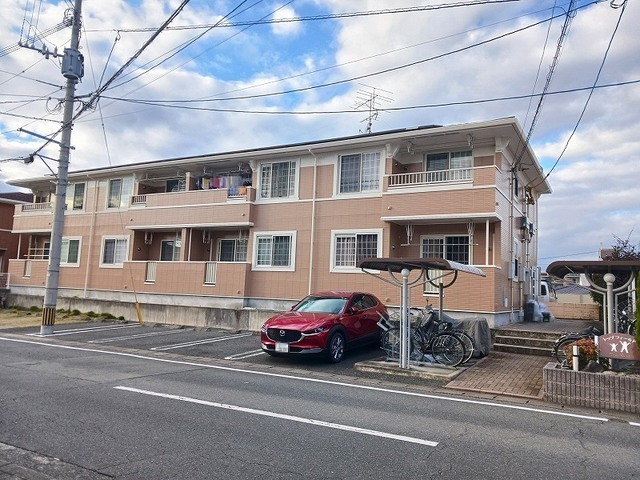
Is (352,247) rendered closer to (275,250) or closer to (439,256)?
(439,256)

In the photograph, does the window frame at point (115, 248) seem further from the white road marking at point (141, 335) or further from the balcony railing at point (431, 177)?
the balcony railing at point (431, 177)

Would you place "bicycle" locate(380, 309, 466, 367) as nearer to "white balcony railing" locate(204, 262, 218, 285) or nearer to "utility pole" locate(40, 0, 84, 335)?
"white balcony railing" locate(204, 262, 218, 285)

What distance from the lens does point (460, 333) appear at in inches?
421

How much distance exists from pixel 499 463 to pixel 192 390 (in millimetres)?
4955

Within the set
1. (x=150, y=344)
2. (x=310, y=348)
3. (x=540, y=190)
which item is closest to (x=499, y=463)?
(x=310, y=348)

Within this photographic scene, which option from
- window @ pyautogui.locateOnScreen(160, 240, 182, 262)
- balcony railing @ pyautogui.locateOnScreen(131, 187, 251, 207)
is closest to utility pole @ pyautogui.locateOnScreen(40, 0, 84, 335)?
balcony railing @ pyautogui.locateOnScreen(131, 187, 251, 207)

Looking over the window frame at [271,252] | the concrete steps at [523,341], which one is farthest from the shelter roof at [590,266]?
the window frame at [271,252]

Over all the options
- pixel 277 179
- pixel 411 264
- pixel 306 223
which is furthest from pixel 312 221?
pixel 411 264

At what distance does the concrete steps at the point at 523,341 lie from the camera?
12227 millimetres

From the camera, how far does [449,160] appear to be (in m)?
16.7

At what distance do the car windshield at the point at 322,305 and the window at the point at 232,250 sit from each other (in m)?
8.36

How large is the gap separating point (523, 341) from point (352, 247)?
6790 mm

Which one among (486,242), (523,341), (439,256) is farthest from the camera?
(439,256)

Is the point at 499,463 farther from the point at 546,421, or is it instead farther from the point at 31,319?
the point at 31,319
